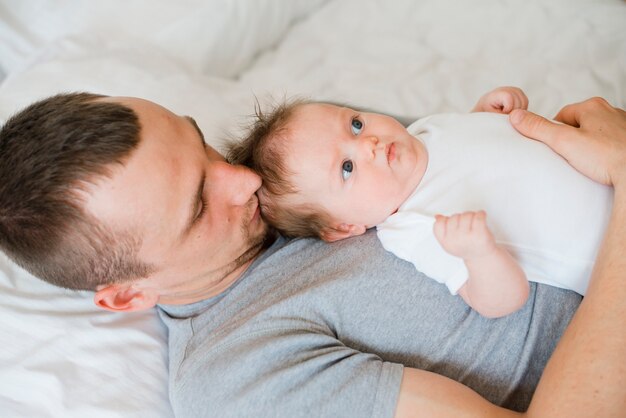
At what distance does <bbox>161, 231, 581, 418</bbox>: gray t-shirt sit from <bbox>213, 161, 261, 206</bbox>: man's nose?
0.22 meters

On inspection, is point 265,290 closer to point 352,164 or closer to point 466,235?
point 352,164

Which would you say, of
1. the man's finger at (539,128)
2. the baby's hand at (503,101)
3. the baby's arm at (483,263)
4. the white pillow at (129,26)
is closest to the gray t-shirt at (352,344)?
the baby's arm at (483,263)

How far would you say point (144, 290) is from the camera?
138 cm

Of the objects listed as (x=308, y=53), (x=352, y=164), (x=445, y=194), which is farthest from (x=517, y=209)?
(x=308, y=53)

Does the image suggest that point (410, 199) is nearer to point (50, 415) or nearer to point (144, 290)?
point (144, 290)

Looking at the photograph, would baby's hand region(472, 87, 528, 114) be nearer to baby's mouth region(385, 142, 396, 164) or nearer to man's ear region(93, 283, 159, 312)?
baby's mouth region(385, 142, 396, 164)

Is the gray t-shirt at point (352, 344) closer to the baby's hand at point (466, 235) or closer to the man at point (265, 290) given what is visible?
the man at point (265, 290)

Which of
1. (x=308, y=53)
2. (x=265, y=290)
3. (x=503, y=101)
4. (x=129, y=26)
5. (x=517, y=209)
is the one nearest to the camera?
(x=517, y=209)

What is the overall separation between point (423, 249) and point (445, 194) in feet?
0.45

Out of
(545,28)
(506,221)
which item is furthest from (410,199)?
(545,28)

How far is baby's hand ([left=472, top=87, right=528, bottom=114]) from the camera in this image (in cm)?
157

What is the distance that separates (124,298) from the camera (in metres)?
1.36

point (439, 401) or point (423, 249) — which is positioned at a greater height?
point (423, 249)

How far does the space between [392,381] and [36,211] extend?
75cm
